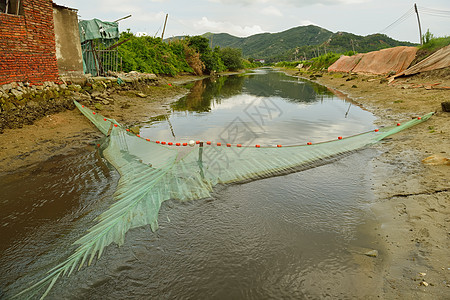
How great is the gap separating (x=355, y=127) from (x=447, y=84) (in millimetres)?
7772

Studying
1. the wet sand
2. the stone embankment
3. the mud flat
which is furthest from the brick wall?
the wet sand

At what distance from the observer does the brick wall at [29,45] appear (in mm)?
8414

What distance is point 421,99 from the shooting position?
13.0m

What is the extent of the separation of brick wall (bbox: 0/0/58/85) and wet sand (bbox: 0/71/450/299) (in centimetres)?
165

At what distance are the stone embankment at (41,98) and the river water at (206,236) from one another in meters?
2.72

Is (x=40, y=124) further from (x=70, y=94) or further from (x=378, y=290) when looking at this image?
(x=378, y=290)

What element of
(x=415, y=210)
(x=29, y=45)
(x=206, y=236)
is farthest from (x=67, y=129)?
(x=415, y=210)

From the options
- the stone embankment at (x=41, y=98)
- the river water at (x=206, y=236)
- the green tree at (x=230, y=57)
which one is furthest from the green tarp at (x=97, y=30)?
the green tree at (x=230, y=57)

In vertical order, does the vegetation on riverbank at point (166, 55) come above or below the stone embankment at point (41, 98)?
above

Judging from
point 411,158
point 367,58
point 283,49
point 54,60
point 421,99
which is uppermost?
point 283,49

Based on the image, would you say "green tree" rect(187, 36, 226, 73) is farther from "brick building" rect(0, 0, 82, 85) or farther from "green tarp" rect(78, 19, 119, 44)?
"brick building" rect(0, 0, 82, 85)

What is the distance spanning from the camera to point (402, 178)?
231 inches

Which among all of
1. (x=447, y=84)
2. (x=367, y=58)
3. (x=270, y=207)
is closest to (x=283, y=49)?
(x=367, y=58)

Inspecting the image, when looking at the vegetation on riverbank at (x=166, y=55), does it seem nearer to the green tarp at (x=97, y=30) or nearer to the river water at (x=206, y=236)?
the green tarp at (x=97, y=30)
